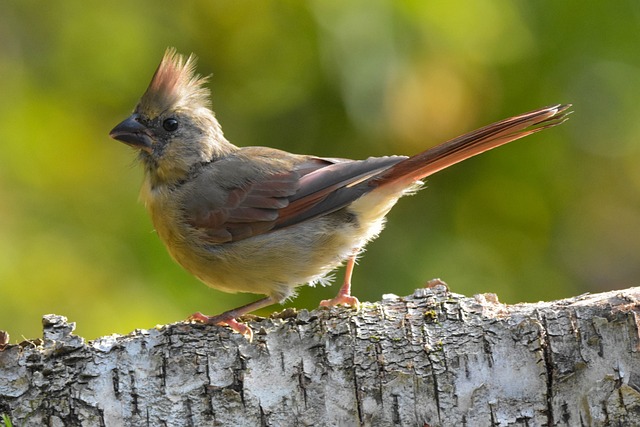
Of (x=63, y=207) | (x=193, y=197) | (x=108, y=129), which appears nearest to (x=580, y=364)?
(x=193, y=197)

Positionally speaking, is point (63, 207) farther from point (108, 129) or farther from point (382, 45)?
point (382, 45)

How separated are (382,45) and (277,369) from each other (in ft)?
5.50

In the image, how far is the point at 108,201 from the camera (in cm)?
450

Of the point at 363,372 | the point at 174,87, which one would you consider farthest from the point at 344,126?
the point at 363,372

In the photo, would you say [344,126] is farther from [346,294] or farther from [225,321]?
[225,321]

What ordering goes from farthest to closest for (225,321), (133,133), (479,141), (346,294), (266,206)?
(133,133), (266,206), (346,294), (479,141), (225,321)

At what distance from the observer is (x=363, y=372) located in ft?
10.6

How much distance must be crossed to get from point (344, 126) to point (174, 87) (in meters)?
0.87

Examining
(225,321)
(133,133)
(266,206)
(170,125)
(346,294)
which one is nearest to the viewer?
(225,321)

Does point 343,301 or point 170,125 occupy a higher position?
point 170,125

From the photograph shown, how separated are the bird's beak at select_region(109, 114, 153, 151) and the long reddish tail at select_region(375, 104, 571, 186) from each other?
1302 mm

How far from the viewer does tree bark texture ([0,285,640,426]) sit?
10.2 feet

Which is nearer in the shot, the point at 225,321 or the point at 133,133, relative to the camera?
the point at 225,321

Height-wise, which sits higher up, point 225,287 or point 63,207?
point 63,207
